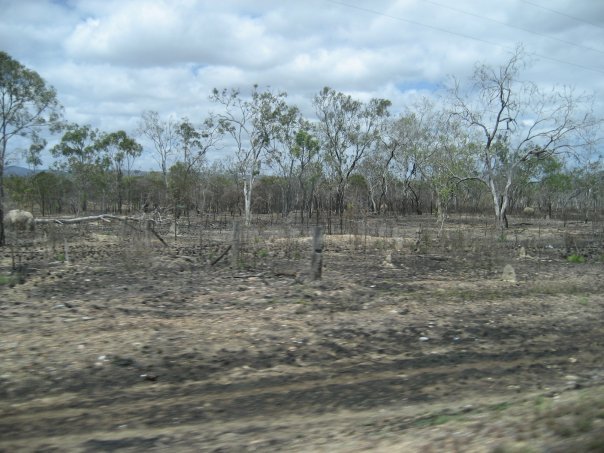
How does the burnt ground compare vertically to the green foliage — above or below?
below

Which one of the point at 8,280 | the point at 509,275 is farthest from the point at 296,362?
the point at 509,275

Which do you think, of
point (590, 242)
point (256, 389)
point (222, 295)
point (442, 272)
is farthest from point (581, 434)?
point (590, 242)

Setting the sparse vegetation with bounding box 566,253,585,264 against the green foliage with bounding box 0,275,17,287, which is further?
the sparse vegetation with bounding box 566,253,585,264

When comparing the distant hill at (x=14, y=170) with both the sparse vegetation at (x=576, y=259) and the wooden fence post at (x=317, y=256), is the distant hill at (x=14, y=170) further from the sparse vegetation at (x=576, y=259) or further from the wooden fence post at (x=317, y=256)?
the sparse vegetation at (x=576, y=259)

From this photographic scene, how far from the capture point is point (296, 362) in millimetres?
5980

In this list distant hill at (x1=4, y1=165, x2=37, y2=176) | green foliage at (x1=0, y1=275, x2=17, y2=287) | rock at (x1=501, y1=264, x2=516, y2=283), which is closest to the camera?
green foliage at (x1=0, y1=275, x2=17, y2=287)

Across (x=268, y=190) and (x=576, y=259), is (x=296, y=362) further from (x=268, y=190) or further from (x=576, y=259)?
(x=268, y=190)

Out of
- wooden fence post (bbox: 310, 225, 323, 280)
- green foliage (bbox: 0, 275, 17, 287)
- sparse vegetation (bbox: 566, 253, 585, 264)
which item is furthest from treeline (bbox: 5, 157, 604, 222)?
wooden fence post (bbox: 310, 225, 323, 280)

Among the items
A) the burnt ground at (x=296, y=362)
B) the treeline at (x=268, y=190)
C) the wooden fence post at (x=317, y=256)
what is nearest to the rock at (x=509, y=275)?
the burnt ground at (x=296, y=362)

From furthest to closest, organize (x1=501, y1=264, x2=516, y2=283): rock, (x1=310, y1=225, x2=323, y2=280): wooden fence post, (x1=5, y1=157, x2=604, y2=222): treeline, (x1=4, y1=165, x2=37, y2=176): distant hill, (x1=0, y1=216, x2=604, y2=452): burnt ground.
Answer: (x1=5, y1=157, x2=604, y2=222): treeline → (x1=4, y1=165, x2=37, y2=176): distant hill → (x1=501, y1=264, x2=516, y2=283): rock → (x1=310, y1=225, x2=323, y2=280): wooden fence post → (x1=0, y1=216, x2=604, y2=452): burnt ground

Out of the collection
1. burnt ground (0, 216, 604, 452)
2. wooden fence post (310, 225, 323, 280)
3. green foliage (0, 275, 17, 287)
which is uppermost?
wooden fence post (310, 225, 323, 280)

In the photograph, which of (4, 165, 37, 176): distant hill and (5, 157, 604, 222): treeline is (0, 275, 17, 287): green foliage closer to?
(4, 165, 37, 176): distant hill

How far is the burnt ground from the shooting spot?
13.1 ft

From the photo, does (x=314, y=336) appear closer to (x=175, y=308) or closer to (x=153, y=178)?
(x=175, y=308)
